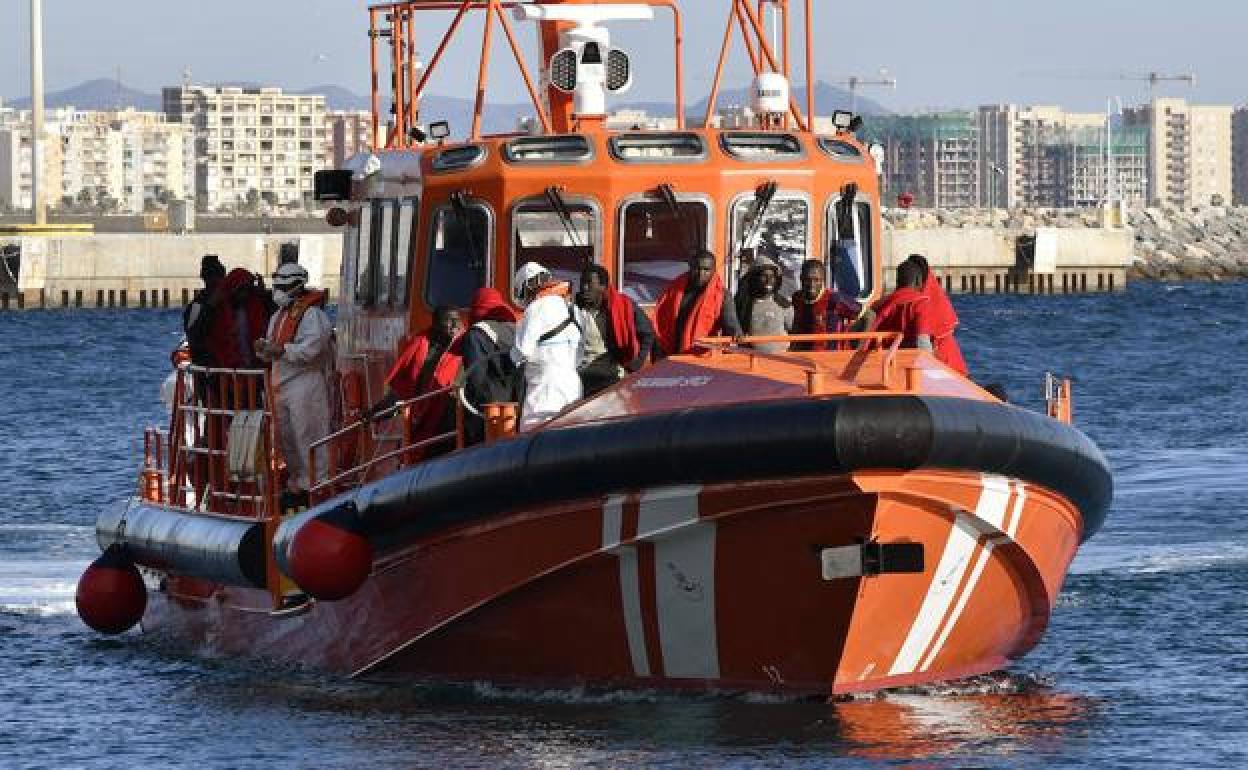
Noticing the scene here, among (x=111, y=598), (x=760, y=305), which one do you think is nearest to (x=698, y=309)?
(x=760, y=305)

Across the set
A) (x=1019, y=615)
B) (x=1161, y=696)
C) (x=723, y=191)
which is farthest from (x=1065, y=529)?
(x=723, y=191)

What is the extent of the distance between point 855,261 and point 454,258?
1928mm

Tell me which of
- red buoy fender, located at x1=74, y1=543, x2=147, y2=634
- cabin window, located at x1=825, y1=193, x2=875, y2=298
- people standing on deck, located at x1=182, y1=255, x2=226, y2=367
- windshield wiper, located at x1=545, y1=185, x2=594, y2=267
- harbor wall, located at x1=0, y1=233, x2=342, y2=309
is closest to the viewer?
windshield wiper, located at x1=545, y1=185, x2=594, y2=267

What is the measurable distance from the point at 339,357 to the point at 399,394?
161 cm

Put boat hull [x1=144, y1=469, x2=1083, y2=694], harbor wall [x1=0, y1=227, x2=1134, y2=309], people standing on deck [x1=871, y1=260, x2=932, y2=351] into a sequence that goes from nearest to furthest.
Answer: boat hull [x1=144, y1=469, x2=1083, y2=694] → people standing on deck [x1=871, y1=260, x2=932, y2=351] → harbor wall [x1=0, y1=227, x2=1134, y2=309]

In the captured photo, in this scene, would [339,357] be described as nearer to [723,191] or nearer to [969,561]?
[723,191]

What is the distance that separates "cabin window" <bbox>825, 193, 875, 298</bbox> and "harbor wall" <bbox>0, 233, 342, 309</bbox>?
5839cm

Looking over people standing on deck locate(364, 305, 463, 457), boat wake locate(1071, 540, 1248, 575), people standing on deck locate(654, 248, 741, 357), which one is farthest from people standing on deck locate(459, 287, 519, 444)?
boat wake locate(1071, 540, 1248, 575)

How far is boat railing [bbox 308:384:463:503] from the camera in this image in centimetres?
Result: 1247

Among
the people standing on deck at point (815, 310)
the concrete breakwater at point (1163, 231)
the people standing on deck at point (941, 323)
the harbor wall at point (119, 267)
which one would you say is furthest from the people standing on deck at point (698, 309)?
the concrete breakwater at point (1163, 231)

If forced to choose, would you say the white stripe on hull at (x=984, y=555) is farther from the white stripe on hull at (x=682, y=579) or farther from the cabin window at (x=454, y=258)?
the cabin window at (x=454, y=258)

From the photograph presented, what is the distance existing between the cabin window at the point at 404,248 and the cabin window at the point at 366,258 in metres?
0.41

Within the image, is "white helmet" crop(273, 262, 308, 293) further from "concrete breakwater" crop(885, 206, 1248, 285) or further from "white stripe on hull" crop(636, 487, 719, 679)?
"concrete breakwater" crop(885, 206, 1248, 285)

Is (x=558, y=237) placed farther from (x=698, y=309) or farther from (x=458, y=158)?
(x=698, y=309)
